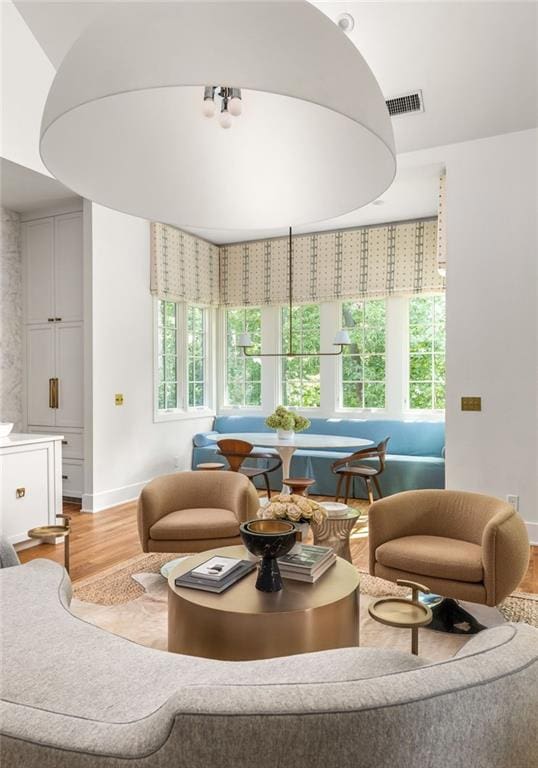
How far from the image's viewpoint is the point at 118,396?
17.5 ft

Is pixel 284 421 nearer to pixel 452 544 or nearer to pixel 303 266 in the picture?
pixel 452 544

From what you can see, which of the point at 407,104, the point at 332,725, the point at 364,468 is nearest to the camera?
the point at 332,725

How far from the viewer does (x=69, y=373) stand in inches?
212

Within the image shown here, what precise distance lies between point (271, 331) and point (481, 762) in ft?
21.0

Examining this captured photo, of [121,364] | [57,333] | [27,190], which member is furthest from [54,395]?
[27,190]

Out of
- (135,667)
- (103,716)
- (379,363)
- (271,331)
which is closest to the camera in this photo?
(103,716)

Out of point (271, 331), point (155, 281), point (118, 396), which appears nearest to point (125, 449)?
point (118, 396)

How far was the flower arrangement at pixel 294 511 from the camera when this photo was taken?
2.42 meters

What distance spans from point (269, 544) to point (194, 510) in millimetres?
1418

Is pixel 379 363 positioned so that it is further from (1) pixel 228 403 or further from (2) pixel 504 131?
(2) pixel 504 131

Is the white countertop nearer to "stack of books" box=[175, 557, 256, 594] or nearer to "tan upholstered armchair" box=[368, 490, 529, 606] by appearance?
"stack of books" box=[175, 557, 256, 594]

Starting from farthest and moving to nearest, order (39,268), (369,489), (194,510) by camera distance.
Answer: (39,268), (369,489), (194,510)

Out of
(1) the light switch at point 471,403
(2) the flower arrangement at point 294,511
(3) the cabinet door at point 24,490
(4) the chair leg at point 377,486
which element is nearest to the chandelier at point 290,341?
(4) the chair leg at point 377,486

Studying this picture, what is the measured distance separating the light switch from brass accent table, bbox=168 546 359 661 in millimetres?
2480
